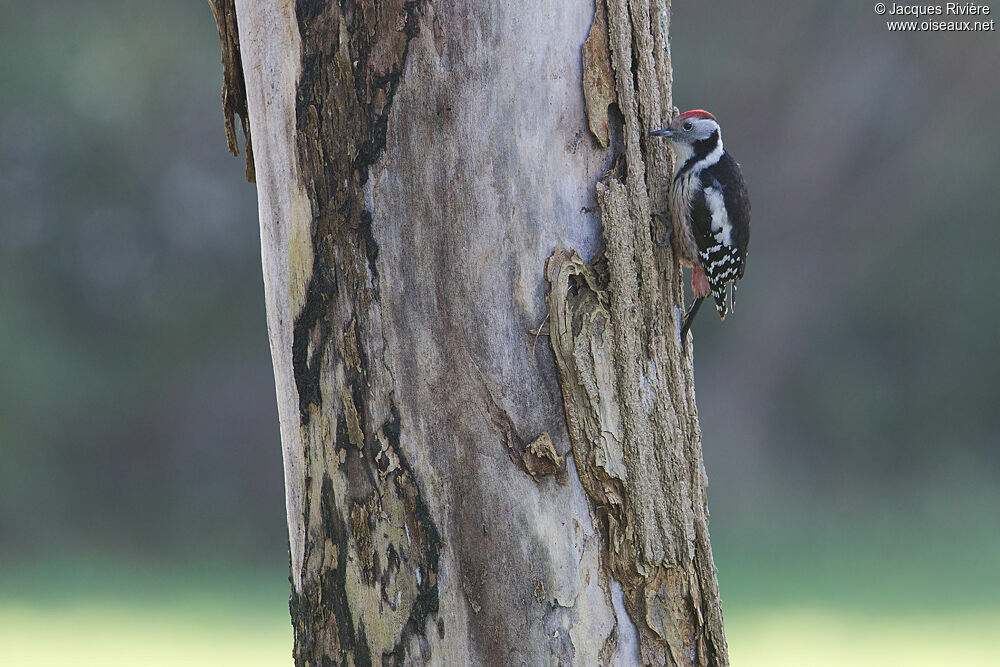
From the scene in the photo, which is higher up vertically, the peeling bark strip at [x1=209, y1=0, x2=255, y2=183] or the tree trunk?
the peeling bark strip at [x1=209, y1=0, x2=255, y2=183]

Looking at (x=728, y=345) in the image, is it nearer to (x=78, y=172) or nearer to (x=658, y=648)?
(x=78, y=172)

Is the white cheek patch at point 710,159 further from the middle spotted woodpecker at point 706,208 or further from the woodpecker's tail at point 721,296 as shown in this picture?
the woodpecker's tail at point 721,296

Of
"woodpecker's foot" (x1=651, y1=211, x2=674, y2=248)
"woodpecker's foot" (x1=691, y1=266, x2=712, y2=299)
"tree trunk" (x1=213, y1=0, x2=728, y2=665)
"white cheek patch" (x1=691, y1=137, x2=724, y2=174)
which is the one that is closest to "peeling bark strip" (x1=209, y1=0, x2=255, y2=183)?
"tree trunk" (x1=213, y1=0, x2=728, y2=665)

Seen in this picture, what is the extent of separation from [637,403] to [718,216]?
937 mm

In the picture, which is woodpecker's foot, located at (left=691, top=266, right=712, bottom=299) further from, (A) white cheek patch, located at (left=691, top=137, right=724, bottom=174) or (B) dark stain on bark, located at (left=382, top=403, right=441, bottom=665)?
(B) dark stain on bark, located at (left=382, top=403, right=441, bottom=665)

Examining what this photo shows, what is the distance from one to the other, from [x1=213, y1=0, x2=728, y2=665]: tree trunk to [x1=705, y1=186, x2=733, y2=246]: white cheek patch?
0.77 metres

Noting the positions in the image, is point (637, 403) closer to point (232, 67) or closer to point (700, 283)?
point (232, 67)

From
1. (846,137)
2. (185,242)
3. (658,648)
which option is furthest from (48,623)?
(846,137)

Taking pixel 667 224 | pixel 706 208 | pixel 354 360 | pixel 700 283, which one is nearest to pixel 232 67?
pixel 354 360

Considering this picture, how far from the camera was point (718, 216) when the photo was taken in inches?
92.3

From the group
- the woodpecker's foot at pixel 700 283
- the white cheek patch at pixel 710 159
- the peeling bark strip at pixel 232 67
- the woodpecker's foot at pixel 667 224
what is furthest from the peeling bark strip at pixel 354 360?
the woodpecker's foot at pixel 700 283

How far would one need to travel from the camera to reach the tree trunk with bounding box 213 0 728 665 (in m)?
1.46

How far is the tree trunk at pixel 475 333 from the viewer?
1.46 meters

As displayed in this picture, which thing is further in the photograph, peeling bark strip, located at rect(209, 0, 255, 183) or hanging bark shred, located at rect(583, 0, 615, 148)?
peeling bark strip, located at rect(209, 0, 255, 183)
